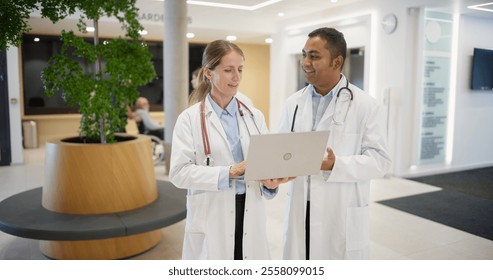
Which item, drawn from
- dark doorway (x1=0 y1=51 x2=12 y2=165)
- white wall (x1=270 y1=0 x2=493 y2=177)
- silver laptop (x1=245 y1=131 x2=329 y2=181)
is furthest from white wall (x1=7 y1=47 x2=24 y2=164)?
silver laptop (x1=245 y1=131 x2=329 y2=181)

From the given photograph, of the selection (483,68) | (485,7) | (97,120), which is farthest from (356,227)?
(97,120)

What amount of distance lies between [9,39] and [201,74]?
121cm

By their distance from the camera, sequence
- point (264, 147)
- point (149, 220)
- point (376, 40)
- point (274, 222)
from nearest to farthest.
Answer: point (264, 147) → point (149, 220) → point (274, 222) → point (376, 40)

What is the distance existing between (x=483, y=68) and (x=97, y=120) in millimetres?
2697

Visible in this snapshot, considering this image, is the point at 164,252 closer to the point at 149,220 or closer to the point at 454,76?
the point at 149,220

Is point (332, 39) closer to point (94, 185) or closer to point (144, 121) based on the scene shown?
point (94, 185)

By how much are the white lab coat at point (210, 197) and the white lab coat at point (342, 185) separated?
0.67ft

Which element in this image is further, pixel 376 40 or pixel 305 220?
pixel 376 40

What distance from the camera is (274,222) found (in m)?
3.94

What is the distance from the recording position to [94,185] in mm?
2977

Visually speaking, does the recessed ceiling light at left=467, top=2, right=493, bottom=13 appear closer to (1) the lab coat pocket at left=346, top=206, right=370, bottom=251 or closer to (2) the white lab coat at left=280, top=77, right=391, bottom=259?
(2) the white lab coat at left=280, top=77, right=391, bottom=259

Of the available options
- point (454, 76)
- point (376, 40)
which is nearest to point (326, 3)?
point (454, 76)

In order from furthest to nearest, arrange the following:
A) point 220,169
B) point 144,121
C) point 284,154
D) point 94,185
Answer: point 144,121 < point 94,185 < point 220,169 < point 284,154

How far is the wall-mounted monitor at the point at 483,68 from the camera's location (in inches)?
102
